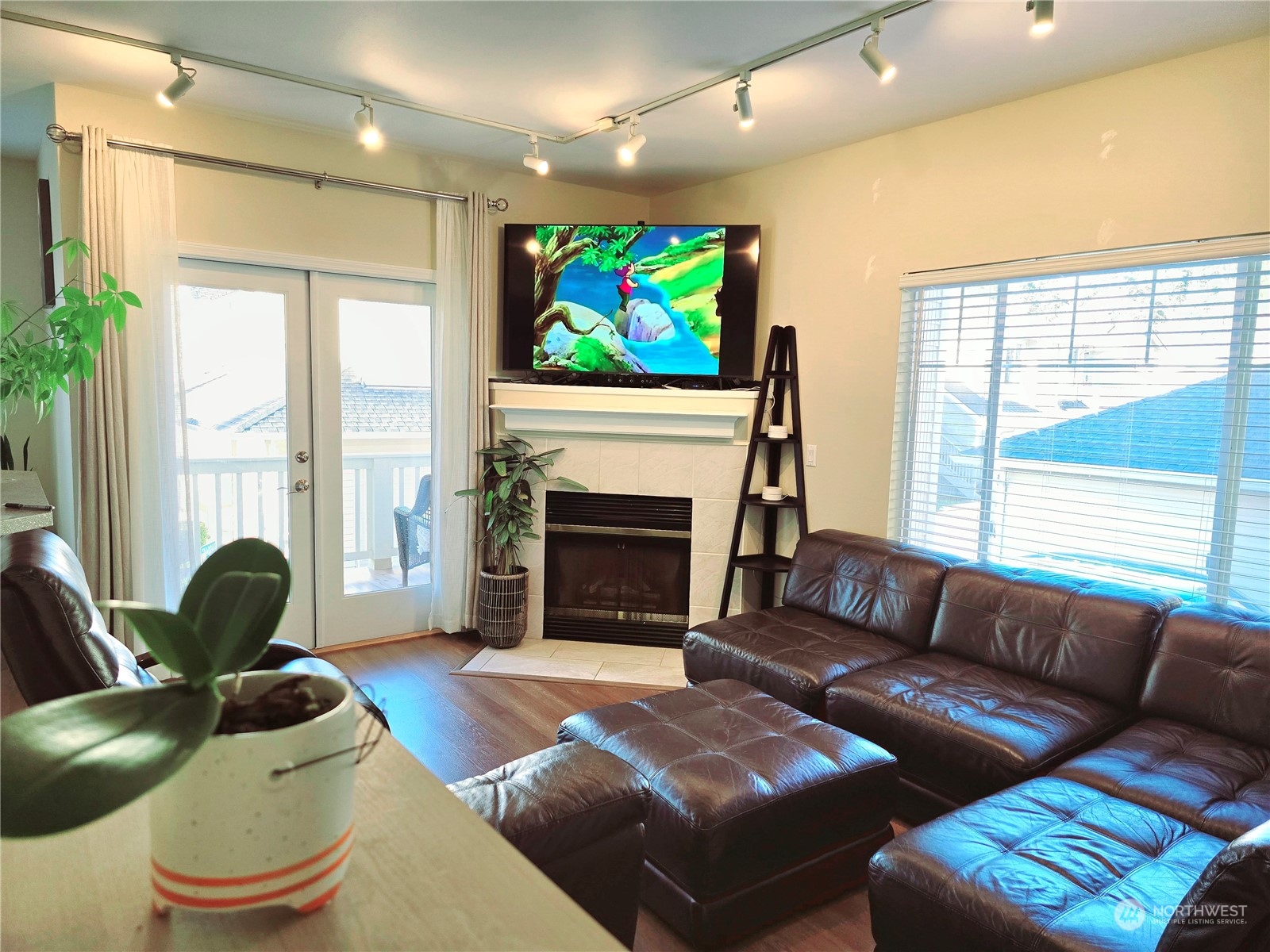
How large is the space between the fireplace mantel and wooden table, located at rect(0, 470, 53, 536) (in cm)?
227

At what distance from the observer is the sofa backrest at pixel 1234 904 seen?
1228 mm

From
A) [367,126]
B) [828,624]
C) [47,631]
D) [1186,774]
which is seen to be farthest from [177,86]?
[1186,774]

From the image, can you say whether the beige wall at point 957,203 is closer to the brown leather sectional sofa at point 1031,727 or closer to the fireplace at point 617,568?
the brown leather sectional sofa at point 1031,727

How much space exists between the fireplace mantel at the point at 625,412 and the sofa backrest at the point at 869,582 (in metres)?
0.88

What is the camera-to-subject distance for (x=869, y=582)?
11.5 feet

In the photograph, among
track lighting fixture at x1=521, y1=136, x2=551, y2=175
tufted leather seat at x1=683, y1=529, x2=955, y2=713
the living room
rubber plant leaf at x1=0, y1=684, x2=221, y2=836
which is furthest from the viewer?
track lighting fixture at x1=521, y1=136, x2=551, y2=175

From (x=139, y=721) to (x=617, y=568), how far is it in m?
4.21

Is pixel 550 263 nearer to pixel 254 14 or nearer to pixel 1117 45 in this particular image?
pixel 254 14

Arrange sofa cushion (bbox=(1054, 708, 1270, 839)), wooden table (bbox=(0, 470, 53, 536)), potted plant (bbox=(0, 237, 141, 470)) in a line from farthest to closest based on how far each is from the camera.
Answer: potted plant (bbox=(0, 237, 141, 470)) < wooden table (bbox=(0, 470, 53, 536)) < sofa cushion (bbox=(1054, 708, 1270, 839))

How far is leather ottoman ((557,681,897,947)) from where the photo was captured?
79.5 inches

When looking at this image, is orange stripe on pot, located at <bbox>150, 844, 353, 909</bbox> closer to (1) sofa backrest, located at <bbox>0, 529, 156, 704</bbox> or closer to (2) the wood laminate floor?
(1) sofa backrest, located at <bbox>0, 529, 156, 704</bbox>

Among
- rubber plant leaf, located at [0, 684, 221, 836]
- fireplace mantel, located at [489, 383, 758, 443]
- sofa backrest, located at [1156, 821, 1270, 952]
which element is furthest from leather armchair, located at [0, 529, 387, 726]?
fireplace mantel, located at [489, 383, 758, 443]

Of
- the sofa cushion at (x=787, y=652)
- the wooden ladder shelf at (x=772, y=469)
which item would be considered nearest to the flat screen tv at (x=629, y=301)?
the wooden ladder shelf at (x=772, y=469)

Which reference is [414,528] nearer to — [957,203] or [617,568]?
[617,568]
